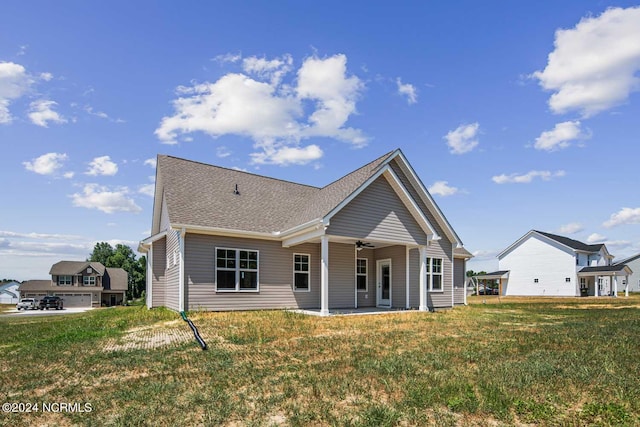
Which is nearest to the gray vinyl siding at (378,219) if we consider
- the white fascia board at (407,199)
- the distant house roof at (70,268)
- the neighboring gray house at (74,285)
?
the white fascia board at (407,199)

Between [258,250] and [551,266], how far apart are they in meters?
41.6

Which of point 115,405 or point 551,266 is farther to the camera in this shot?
point 551,266

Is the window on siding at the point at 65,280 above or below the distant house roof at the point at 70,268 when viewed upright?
below

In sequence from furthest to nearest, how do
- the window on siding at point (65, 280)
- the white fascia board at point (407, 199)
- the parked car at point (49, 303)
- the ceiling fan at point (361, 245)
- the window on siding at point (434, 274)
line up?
the window on siding at point (65, 280), the parked car at point (49, 303), the window on siding at point (434, 274), the ceiling fan at point (361, 245), the white fascia board at point (407, 199)

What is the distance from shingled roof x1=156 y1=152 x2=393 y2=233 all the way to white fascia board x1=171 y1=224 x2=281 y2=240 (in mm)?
144

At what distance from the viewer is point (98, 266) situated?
214 ft

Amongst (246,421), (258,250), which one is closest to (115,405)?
(246,421)

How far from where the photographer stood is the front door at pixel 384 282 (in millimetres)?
18984

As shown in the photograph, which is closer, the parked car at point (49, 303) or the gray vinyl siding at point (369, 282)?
the gray vinyl siding at point (369, 282)

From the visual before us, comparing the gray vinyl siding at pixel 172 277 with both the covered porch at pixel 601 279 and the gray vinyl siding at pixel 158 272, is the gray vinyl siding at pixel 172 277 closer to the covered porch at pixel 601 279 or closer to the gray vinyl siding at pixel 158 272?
the gray vinyl siding at pixel 158 272

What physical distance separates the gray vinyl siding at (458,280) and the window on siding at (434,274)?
420cm

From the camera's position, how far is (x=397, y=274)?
1852 centimetres

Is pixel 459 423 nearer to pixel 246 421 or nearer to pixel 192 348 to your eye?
pixel 246 421

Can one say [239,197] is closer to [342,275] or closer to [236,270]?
[236,270]
